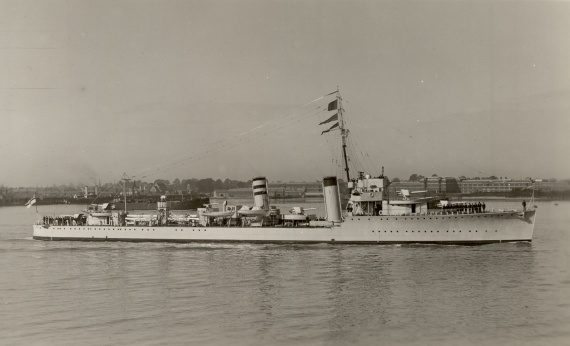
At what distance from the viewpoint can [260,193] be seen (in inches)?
1580

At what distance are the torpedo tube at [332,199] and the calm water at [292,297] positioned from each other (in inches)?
163

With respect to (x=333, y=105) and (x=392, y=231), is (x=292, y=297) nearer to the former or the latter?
(x=392, y=231)

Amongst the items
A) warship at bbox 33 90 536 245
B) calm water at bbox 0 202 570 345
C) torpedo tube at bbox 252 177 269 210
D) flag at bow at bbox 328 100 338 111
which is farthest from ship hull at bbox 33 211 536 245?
flag at bow at bbox 328 100 338 111

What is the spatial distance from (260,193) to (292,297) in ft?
65.0

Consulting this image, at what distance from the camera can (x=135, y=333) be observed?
16.2 m

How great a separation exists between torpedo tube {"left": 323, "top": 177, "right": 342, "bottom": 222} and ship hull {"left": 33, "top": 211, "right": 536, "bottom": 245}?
2.32 ft

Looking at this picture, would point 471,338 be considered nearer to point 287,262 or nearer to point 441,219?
point 287,262

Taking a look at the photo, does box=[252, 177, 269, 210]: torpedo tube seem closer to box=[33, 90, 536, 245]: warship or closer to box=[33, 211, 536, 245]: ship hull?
box=[33, 90, 536, 245]: warship

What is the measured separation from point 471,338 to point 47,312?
41.9 ft

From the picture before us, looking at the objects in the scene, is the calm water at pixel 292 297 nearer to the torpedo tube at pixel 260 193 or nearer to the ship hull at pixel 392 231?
the ship hull at pixel 392 231

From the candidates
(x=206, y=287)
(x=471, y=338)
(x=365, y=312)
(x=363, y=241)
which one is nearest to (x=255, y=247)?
(x=363, y=241)

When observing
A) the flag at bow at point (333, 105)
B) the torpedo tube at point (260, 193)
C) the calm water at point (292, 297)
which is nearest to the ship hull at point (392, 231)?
the calm water at point (292, 297)

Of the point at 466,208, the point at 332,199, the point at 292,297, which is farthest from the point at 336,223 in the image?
the point at 292,297

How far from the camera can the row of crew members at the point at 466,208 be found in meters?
35.4
